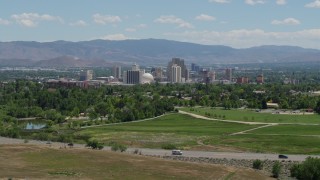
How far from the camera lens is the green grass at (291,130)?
88.7 m

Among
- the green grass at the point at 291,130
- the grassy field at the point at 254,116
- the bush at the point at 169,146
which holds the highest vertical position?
the green grass at the point at 291,130

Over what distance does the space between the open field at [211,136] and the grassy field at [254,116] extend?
805 centimetres

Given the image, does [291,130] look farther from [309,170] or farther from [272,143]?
[309,170]

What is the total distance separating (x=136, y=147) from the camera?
7844 centimetres

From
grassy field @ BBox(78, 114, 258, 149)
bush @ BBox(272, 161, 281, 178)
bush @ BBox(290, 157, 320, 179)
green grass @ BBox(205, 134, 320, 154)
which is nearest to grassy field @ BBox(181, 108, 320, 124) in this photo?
grassy field @ BBox(78, 114, 258, 149)

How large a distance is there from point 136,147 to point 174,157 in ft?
37.5

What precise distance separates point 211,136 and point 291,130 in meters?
13.0

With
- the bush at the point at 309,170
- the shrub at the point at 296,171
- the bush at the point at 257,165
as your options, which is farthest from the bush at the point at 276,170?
the bush at the point at 257,165

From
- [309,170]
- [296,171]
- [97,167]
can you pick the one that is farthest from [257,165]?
[97,167]

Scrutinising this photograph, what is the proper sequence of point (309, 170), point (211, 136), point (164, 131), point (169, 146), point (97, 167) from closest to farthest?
point (309, 170)
point (97, 167)
point (169, 146)
point (211, 136)
point (164, 131)

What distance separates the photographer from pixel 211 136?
87.8 meters

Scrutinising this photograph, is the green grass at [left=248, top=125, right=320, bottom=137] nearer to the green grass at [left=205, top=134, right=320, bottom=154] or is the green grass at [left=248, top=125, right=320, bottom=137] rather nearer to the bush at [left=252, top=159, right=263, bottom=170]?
the green grass at [left=205, top=134, right=320, bottom=154]

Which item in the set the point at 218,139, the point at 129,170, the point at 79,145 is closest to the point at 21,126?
the point at 79,145

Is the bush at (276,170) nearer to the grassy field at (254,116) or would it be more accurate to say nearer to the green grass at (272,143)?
the green grass at (272,143)
